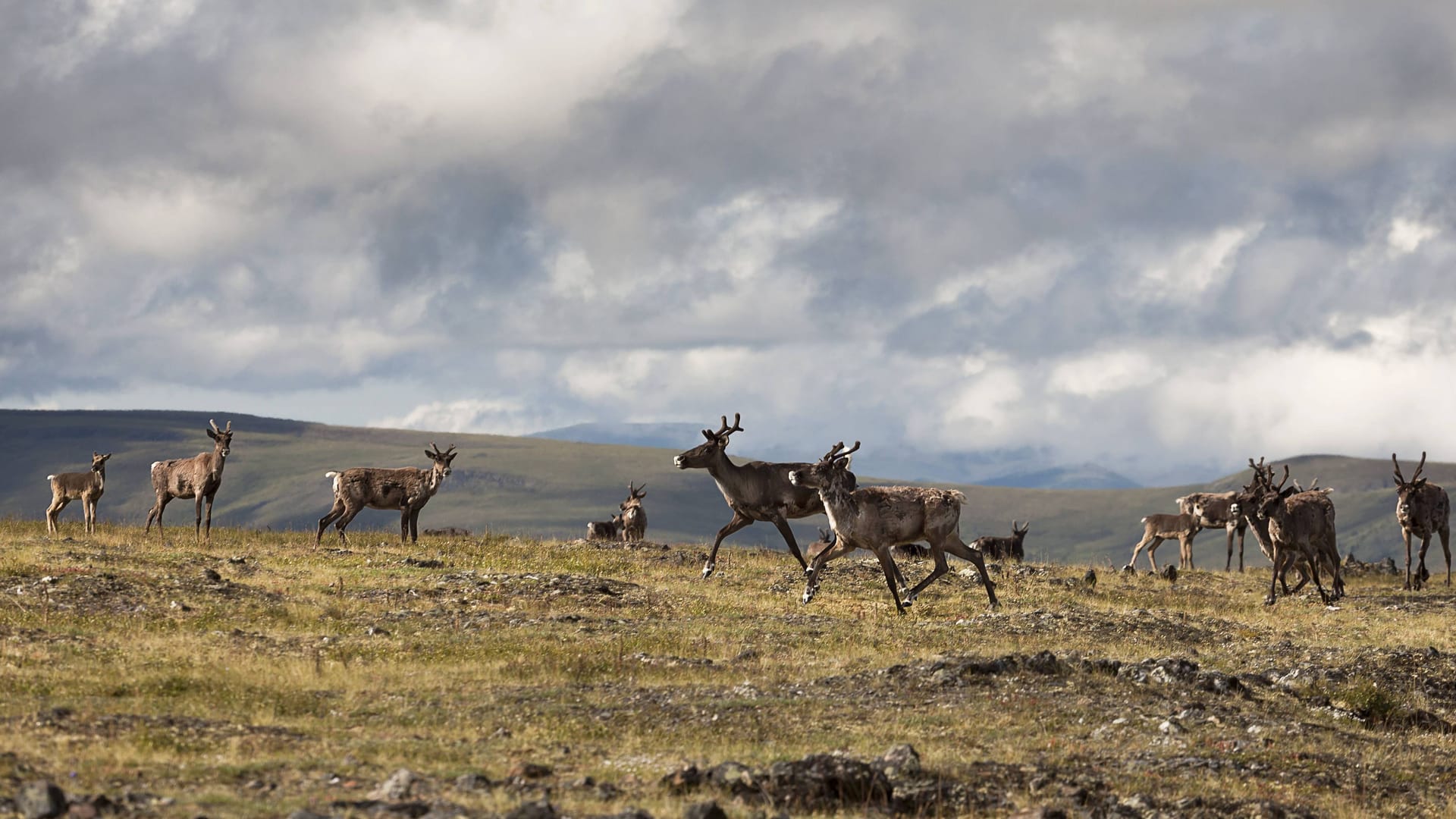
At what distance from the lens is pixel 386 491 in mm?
Answer: 40344

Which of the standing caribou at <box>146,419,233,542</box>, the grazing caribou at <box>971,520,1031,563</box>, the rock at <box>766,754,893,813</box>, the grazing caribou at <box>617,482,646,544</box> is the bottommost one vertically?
the rock at <box>766,754,893,813</box>

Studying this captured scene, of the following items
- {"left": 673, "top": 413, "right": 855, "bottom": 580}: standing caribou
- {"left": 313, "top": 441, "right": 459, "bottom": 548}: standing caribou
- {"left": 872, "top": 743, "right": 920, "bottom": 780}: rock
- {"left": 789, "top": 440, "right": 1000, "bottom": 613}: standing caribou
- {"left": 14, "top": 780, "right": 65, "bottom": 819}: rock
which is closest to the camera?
{"left": 14, "top": 780, "right": 65, "bottom": 819}: rock

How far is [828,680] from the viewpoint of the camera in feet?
65.8

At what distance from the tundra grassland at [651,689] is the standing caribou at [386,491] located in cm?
766

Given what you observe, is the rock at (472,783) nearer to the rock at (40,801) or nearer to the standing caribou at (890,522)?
the rock at (40,801)

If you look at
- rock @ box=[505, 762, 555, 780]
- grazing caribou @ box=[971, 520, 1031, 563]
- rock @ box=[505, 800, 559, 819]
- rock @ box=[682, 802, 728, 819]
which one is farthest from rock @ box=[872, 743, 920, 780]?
grazing caribou @ box=[971, 520, 1031, 563]

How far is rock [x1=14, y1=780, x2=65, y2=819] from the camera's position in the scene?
38.9 feet

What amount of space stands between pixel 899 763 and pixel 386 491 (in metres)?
27.6

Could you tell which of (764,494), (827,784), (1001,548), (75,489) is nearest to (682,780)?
(827,784)

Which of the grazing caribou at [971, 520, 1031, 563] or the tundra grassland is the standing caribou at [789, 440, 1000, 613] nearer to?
the tundra grassland

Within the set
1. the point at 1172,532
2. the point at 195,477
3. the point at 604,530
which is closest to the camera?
the point at 195,477

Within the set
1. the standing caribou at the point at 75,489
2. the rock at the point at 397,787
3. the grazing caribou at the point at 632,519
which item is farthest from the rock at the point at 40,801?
the grazing caribou at the point at 632,519

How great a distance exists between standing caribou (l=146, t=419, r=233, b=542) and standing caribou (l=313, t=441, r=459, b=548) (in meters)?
2.86

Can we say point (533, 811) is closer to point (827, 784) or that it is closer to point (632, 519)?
point (827, 784)
